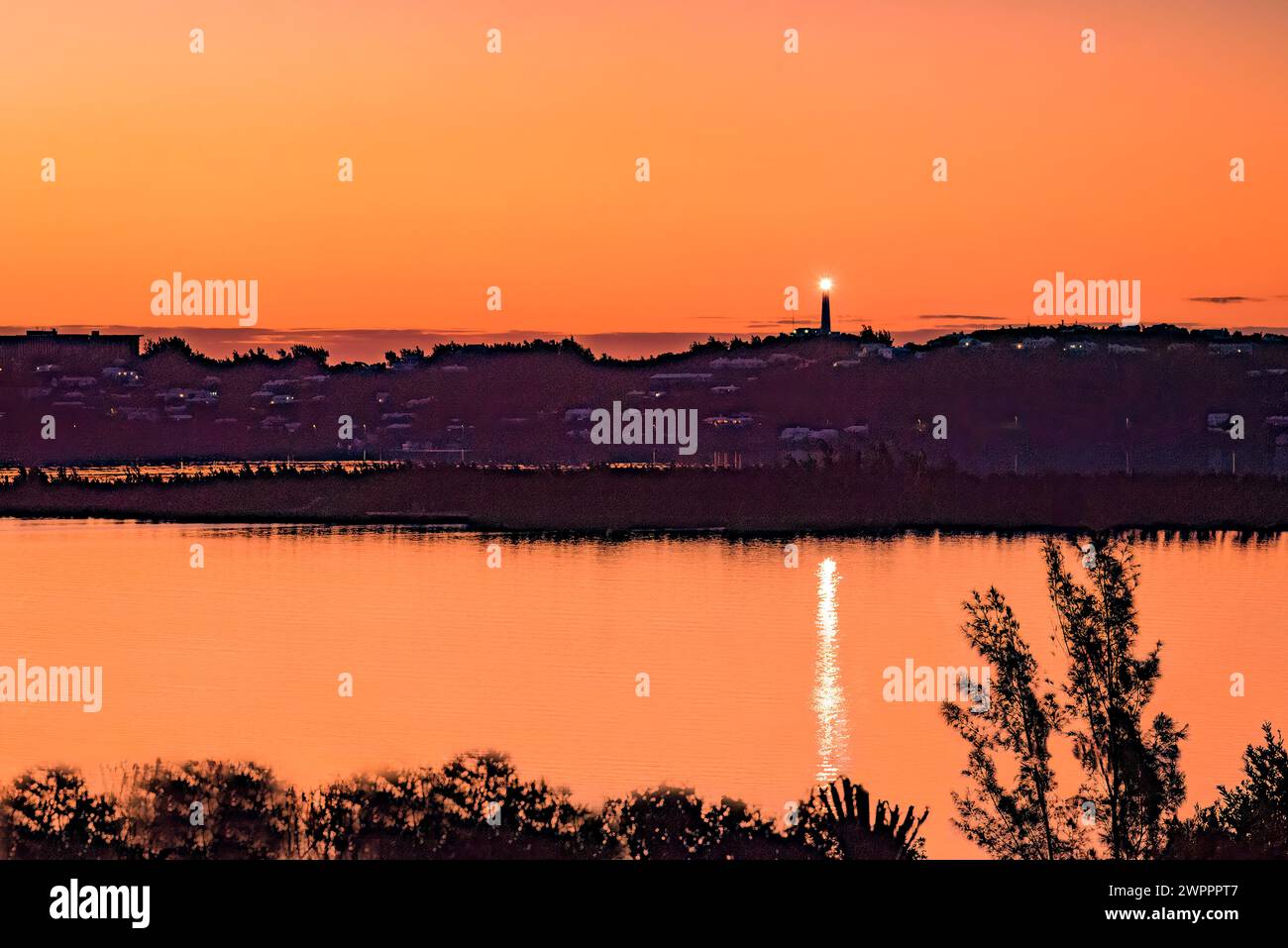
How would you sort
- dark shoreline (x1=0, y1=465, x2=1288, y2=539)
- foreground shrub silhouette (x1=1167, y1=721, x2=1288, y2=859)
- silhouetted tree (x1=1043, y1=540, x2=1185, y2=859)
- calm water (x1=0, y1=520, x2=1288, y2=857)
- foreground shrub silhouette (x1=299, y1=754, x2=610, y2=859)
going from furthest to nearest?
dark shoreline (x1=0, y1=465, x2=1288, y2=539)
calm water (x1=0, y1=520, x2=1288, y2=857)
silhouetted tree (x1=1043, y1=540, x2=1185, y2=859)
foreground shrub silhouette (x1=299, y1=754, x2=610, y2=859)
foreground shrub silhouette (x1=1167, y1=721, x2=1288, y2=859)

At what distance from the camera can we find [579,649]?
56.6m

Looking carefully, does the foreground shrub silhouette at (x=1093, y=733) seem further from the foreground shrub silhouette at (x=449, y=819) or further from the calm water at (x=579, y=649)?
the foreground shrub silhouette at (x=449, y=819)

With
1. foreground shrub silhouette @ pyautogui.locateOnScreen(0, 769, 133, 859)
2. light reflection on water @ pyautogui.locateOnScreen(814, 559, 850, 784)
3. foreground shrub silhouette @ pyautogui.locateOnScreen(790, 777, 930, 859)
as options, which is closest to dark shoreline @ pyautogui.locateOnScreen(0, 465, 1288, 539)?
light reflection on water @ pyautogui.locateOnScreen(814, 559, 850, 784)

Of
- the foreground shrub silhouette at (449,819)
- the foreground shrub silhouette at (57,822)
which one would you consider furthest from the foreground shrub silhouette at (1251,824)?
the foreground shrub silhouette at (57,822)

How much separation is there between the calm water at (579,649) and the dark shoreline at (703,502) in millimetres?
Result: 5153

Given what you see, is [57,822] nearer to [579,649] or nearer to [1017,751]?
[1017,751]

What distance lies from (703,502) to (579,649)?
38.8 meters

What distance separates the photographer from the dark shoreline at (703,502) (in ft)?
293

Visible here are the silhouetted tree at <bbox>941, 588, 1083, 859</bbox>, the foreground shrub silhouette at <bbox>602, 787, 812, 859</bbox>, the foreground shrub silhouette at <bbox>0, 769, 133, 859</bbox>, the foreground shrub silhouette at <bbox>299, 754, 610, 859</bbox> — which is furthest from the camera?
the silhouetted tree at <bbox>941, 588, 1083, 859</bbox>

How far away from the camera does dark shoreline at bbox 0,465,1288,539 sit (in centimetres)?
8925

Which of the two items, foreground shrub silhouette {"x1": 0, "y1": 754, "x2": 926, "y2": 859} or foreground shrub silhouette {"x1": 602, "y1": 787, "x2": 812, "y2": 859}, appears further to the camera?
foreground shrub silhouette {"x1": 602, "y1": 787, "x2": 812, "y2": 859}

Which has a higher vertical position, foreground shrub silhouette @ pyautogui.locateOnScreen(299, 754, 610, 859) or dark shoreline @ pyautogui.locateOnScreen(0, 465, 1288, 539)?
dark shoreline @ pyautogui.locateOnScreen(0, 465, 1288, 539)

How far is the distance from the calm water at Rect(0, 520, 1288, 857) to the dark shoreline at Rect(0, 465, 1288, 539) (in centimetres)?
515

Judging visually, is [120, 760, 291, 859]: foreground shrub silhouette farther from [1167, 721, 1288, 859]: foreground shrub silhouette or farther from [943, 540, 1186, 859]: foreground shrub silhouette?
[1167, 721, 1288, 859]: foreground shrub silhouette
